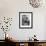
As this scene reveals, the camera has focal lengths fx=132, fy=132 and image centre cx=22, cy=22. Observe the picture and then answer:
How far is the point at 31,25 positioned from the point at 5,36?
963 millimetres

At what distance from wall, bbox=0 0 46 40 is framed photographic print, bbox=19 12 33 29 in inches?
4.1

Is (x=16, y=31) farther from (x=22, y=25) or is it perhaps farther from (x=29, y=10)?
(x=29, y=10)

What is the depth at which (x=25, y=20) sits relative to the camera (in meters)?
4.60

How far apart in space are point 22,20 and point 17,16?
0.22 metres

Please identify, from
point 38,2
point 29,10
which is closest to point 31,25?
point 29,10

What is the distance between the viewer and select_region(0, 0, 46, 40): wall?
453 centimetres

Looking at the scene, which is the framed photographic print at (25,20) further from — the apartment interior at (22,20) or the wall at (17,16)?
the wall at (17,16)

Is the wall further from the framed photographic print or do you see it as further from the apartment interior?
the framed photographic print

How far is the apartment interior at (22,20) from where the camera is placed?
4512 mm

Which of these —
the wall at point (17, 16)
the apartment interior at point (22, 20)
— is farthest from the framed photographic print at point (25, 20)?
the wall at point (17, 16)

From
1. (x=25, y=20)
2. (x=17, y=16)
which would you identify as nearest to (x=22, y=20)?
(x=25, y=20)

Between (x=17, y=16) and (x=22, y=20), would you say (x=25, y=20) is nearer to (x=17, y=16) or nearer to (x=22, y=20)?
(x=22, y=20)

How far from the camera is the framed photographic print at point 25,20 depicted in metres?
4.57

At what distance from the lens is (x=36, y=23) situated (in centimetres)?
459
